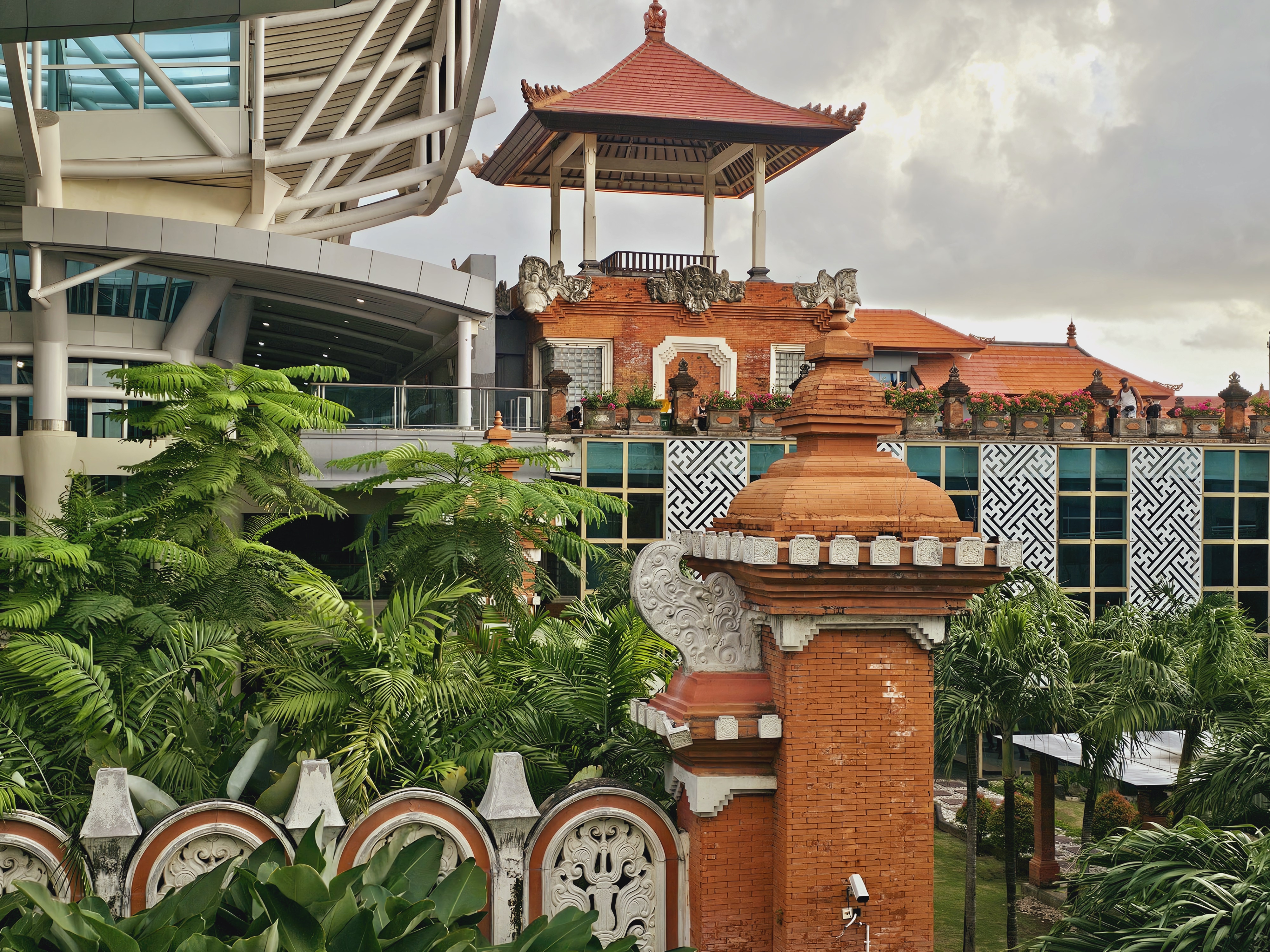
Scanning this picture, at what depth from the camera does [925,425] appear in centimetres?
2623

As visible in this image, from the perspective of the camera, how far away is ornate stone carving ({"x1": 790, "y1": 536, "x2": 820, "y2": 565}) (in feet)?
19.6

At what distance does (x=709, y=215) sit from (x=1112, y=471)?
13313mm

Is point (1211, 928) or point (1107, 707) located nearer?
point (1211, 928)

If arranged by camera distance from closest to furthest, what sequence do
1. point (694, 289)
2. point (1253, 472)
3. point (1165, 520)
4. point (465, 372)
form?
1. point (465, 372)
2. point (1165, 520)
3. point (1253, 472)
4. point (694, 289)

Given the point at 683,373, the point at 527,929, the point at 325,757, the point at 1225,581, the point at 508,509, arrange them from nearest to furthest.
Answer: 1. the point at 527,929
2. the point at 325,757
3. the point at 508,509
4. the point at 683,373
5. the point at 1225,581

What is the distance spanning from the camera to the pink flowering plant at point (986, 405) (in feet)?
86.5

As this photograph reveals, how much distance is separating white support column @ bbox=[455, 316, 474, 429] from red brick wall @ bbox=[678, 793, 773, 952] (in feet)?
53.3

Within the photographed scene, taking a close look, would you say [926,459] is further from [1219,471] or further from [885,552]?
[885,552]

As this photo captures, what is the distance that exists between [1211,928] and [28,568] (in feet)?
23.7

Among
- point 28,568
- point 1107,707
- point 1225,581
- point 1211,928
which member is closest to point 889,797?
point 1211,928

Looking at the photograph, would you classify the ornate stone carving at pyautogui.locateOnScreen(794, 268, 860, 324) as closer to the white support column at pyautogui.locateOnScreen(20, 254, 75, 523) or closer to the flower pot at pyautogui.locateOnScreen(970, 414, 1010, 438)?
the flower pot at pyautogui.locateOnScreen(970, 414, 1010, 438)

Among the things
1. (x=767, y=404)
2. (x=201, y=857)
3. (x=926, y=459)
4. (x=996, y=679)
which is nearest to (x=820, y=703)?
(x=201, y=857)

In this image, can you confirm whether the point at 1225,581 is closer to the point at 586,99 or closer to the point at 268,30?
the point at 586,99

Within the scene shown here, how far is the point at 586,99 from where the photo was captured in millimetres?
29969
